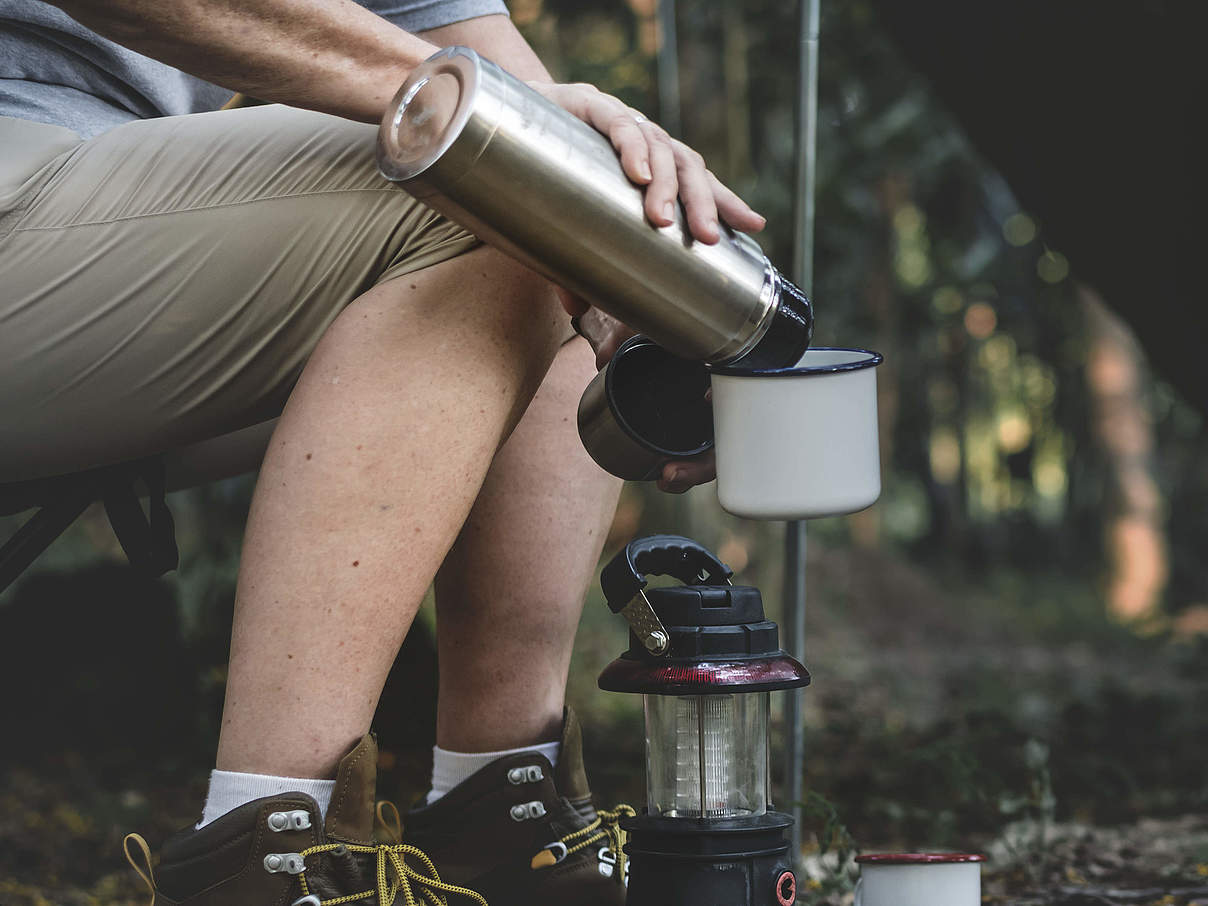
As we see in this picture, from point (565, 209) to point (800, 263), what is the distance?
0.98m

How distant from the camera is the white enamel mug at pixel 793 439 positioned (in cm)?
120

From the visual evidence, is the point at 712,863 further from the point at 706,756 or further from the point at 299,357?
the point at 299,357

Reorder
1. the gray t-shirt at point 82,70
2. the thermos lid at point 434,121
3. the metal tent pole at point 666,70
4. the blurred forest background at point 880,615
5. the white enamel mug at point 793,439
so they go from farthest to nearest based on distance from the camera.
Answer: the metal tent pole at point 666,70, the blurred forest background at point 880,615, the gray t-shirt at point 82,70, the white enamel mug at point 793,439, the thermos lid at point 434,121

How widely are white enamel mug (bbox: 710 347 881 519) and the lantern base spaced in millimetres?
300

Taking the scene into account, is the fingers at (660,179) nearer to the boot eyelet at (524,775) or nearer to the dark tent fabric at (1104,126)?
the boot eyelet at (524,775)

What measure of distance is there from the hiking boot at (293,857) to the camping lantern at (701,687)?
9.2 inches

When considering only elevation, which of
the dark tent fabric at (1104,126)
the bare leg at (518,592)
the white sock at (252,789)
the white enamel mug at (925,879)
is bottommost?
the white enamel mug at (925,879)

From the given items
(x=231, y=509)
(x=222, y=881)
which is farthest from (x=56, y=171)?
(x=231, y=509)

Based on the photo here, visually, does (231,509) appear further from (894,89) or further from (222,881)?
(894,89)

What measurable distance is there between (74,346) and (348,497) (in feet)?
1.11

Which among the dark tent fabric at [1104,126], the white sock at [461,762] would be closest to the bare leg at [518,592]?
the white sock at [461,762]

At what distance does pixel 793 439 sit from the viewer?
1.21 m

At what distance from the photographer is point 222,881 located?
3.75 ft

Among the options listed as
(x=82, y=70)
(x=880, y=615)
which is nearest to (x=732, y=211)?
(x=82, y=70)
